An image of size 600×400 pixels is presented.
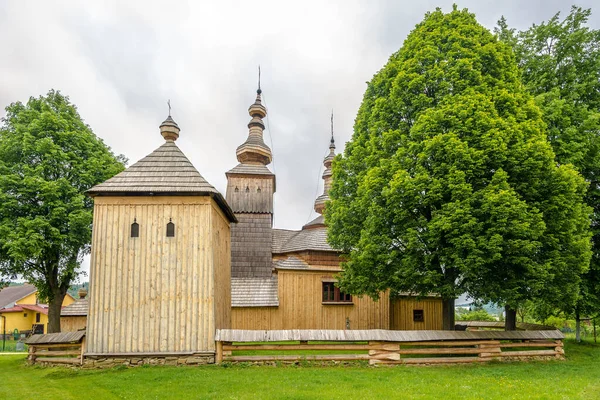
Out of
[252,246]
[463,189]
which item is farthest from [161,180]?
[252,246]

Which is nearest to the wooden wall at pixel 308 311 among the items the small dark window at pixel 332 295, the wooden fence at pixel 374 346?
the small dark window at pixel 332 295

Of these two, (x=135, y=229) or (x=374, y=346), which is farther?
(x=135, y=229)

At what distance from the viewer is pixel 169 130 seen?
15031 millimetres

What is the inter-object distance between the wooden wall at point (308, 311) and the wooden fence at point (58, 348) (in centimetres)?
916

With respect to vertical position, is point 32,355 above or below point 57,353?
below

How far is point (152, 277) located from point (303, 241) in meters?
11.5

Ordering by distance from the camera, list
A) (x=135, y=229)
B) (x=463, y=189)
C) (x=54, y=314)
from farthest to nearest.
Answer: (x=54, y=314), (x=135, y=229), (x=463, y=189)

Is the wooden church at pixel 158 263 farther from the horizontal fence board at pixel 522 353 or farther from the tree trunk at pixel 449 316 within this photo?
the horizontal fence board at pixel 522 353

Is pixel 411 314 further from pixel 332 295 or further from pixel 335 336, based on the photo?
pixel 335 336

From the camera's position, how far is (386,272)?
1352 centimetres

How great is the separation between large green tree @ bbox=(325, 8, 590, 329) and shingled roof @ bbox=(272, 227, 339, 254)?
6729 millimetres

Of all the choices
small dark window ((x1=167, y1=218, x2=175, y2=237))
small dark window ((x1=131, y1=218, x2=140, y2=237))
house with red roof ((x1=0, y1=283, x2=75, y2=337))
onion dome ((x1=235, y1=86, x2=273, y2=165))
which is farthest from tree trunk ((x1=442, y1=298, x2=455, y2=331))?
house with red roof ((x1=0, y1=283, x2=75, y2=337))

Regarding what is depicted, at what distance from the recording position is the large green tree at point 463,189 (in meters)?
12.0

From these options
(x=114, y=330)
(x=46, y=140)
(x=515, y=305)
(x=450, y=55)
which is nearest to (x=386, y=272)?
(x=515, y=305)
